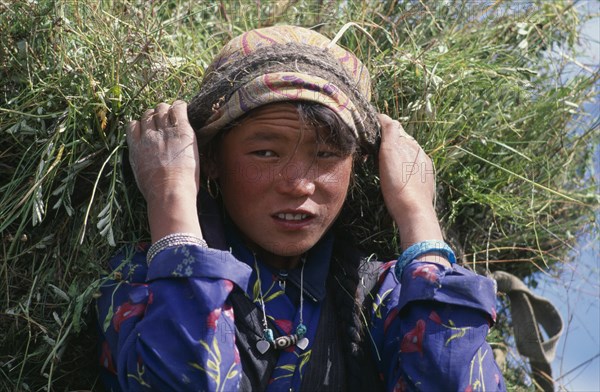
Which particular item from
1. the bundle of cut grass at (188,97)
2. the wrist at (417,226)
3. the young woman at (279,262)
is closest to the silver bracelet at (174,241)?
the young woman at (279,262)

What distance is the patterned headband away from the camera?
2.78 metres

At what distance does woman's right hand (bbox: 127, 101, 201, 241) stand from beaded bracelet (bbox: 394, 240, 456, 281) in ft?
2.03

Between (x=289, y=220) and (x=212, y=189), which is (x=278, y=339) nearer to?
(x=289, y=220)

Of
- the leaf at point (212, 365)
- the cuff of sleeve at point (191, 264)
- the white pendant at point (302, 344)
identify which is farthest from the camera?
the white pendant at point (302, 344)

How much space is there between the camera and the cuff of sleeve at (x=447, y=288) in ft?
8.75

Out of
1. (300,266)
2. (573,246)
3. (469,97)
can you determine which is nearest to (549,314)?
(573,246)

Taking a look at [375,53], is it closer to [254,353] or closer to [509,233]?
[509,233]

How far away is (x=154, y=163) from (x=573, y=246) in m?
1.78

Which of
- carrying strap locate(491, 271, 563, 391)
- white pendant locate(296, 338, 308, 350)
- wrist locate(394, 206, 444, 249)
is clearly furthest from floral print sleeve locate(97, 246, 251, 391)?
carrying strap locate(491, 271, 563, 391)

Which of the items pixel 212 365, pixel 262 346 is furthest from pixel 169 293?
pixel 262 346

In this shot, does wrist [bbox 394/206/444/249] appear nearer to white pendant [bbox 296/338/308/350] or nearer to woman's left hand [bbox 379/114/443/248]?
woman's left hand [bbox 379/114/443/248]

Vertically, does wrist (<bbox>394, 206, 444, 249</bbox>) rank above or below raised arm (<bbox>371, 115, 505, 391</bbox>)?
above

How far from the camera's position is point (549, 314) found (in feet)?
11.8

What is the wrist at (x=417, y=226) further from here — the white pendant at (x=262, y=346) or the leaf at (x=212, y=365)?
the leaf at (x=212, y=365)
